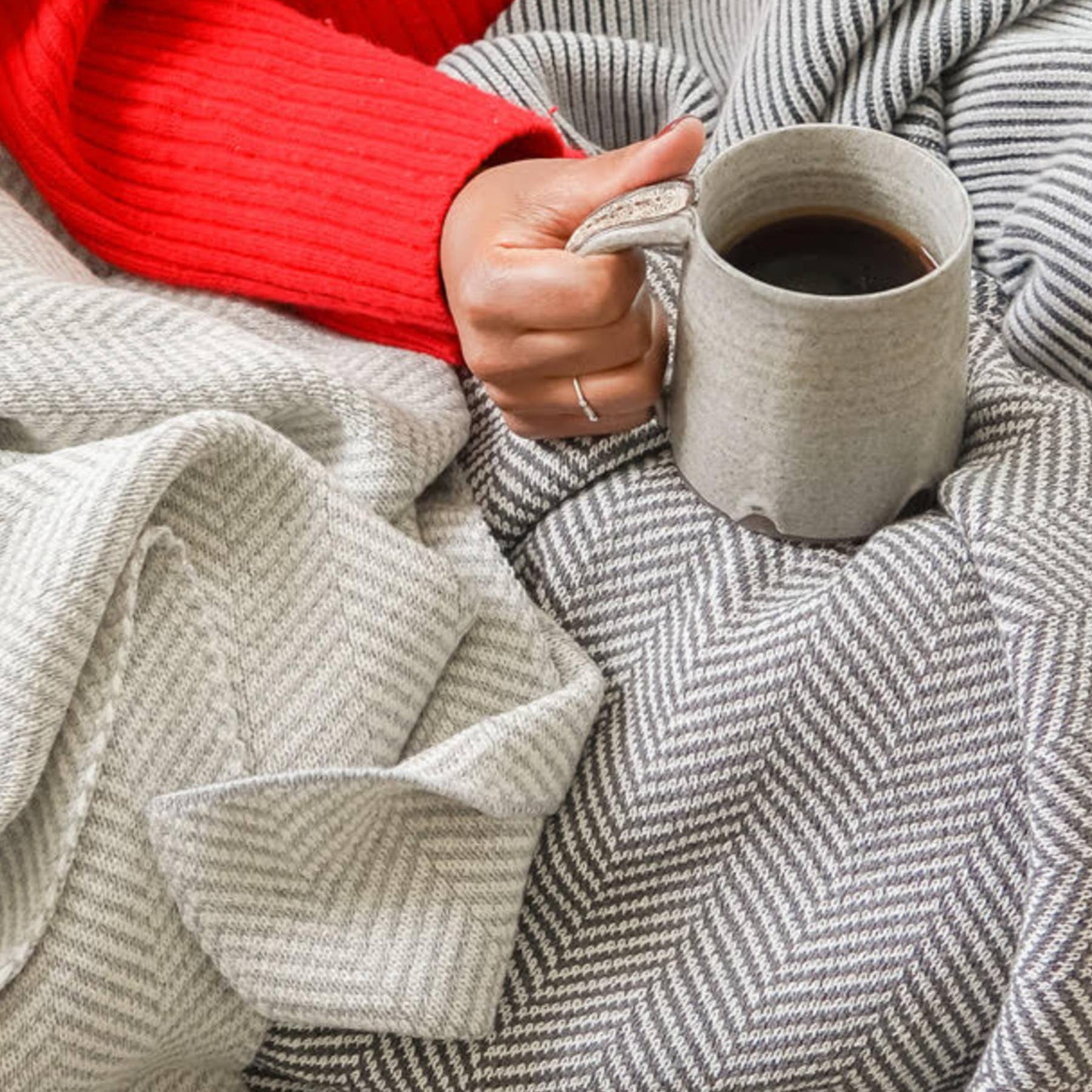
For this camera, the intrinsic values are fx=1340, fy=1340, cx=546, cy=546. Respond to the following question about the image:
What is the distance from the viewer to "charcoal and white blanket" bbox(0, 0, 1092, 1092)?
419 millimetres

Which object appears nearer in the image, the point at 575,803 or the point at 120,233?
the point at 575,803

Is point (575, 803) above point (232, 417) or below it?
below

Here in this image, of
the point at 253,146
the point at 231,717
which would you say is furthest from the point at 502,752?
the point at 253,146

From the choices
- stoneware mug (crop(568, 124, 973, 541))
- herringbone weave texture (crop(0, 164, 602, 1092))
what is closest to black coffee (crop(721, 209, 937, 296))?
stoneware mug (crop(568, 124, 973, 541))

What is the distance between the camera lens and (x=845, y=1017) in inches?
17.2

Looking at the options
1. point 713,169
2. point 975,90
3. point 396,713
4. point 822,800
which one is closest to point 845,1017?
point 822,800

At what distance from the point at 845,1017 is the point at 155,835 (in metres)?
0.23

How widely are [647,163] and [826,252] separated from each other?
0.07 meters

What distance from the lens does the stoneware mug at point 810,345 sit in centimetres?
40

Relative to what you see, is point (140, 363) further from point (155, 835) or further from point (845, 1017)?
point (845, 1017)

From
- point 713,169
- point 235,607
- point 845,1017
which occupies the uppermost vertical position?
point 713,169

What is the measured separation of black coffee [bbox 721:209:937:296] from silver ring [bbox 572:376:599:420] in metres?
0.07

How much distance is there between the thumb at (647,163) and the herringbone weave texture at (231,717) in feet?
0.38

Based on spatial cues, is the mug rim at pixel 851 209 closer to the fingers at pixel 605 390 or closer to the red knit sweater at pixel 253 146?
the fingers at pixel 605 390
